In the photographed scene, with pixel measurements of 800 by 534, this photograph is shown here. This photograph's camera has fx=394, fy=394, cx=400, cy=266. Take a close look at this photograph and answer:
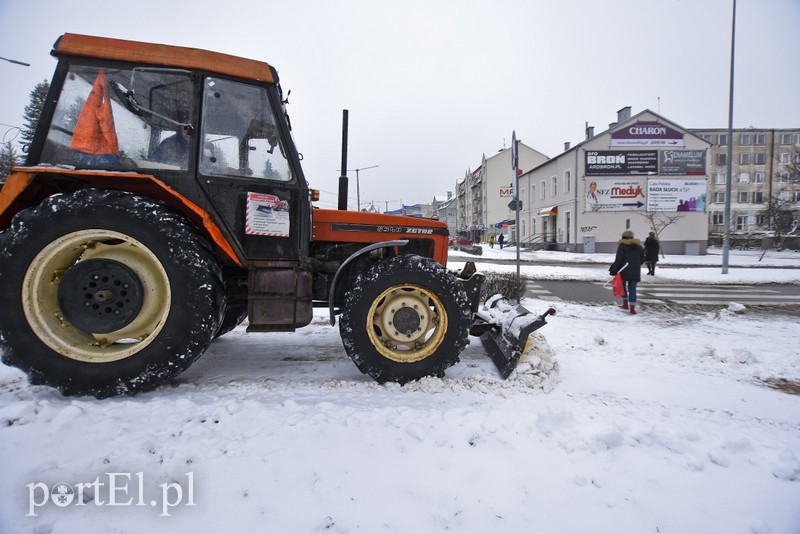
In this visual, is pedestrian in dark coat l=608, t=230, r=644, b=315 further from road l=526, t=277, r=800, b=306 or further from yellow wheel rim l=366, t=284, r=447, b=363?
yellow wheel rim l=366, t=284, r=447, b=363

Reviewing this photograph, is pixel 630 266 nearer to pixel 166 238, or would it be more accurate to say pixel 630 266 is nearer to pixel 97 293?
pixel 166 238

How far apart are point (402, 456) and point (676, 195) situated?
3279 centimetres

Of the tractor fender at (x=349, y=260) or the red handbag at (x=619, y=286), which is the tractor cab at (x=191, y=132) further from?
the red handbag at (x=619, y=286)

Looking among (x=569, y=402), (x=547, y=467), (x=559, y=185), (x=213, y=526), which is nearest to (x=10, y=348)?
(x=213, y=526)

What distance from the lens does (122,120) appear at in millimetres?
2930

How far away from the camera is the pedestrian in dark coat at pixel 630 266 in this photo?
25.6 feet

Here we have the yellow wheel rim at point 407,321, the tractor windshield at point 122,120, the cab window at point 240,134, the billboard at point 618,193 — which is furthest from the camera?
the billboard at point 618,193

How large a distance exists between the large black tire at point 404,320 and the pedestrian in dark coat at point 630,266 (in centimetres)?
607

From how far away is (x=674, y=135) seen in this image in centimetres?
2781

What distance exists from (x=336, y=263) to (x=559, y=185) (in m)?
31.8

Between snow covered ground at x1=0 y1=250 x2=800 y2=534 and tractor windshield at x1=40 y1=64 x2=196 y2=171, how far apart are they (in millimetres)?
1720

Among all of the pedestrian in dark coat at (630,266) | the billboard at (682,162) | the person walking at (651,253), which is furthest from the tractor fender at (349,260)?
the billboard at (682,162)

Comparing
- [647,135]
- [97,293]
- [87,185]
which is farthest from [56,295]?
[647,135]

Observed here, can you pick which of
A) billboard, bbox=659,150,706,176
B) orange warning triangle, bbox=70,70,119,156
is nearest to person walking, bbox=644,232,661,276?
orange warning triangle, bbox=70,70,119,156
